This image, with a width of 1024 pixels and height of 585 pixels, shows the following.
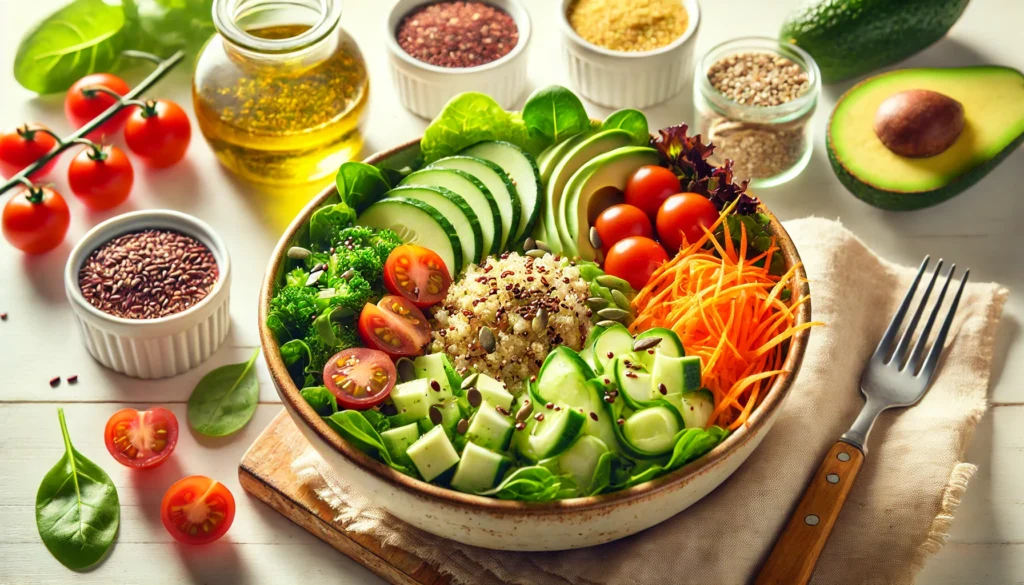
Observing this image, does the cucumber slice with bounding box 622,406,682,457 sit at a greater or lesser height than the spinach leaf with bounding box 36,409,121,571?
greater

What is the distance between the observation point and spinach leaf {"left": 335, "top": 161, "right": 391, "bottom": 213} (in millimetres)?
2879

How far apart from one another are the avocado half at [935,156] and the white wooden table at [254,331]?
0.16 metres

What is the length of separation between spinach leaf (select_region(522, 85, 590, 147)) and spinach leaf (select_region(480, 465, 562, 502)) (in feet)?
3.95

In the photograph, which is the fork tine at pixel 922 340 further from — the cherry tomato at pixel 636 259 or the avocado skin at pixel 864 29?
the avocado skin at pixel 864 29

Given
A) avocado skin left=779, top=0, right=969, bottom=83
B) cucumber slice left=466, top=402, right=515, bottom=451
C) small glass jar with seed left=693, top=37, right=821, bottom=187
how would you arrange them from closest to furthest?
cucumber slice left=466, top=402, right=515, bottom=451
small glass jar with seed left=693, top=37, right=821, bottom=187
avocado skin left=779, top=0, right=969, bottom=83

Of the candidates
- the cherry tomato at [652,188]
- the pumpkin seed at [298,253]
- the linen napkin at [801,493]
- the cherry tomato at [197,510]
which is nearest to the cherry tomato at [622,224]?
the cherry tomato at [652,188]

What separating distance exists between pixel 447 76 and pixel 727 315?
1.57m

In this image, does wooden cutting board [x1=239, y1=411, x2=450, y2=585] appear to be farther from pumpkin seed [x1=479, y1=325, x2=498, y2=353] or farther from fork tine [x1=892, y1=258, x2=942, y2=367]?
fork tine [x1=892, y1=258, x2=942, y2=367]

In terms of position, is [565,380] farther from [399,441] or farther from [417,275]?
[417,275]

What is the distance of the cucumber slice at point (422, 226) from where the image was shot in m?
2.83

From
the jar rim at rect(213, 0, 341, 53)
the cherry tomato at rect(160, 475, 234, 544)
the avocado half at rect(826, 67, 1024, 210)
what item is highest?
the jar rim at rect(213, 0, 341, 53)

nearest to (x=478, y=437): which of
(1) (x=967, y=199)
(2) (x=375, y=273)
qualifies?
(2) (x=375, y=273)

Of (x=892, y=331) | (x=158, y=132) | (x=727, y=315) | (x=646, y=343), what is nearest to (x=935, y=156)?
(x=892, y=331)

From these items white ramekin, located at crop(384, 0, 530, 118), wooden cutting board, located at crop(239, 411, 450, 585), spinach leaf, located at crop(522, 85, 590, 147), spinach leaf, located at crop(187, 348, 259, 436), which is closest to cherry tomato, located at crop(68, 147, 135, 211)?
spinach leaf, located at crop(187, 348, 259, 436)
